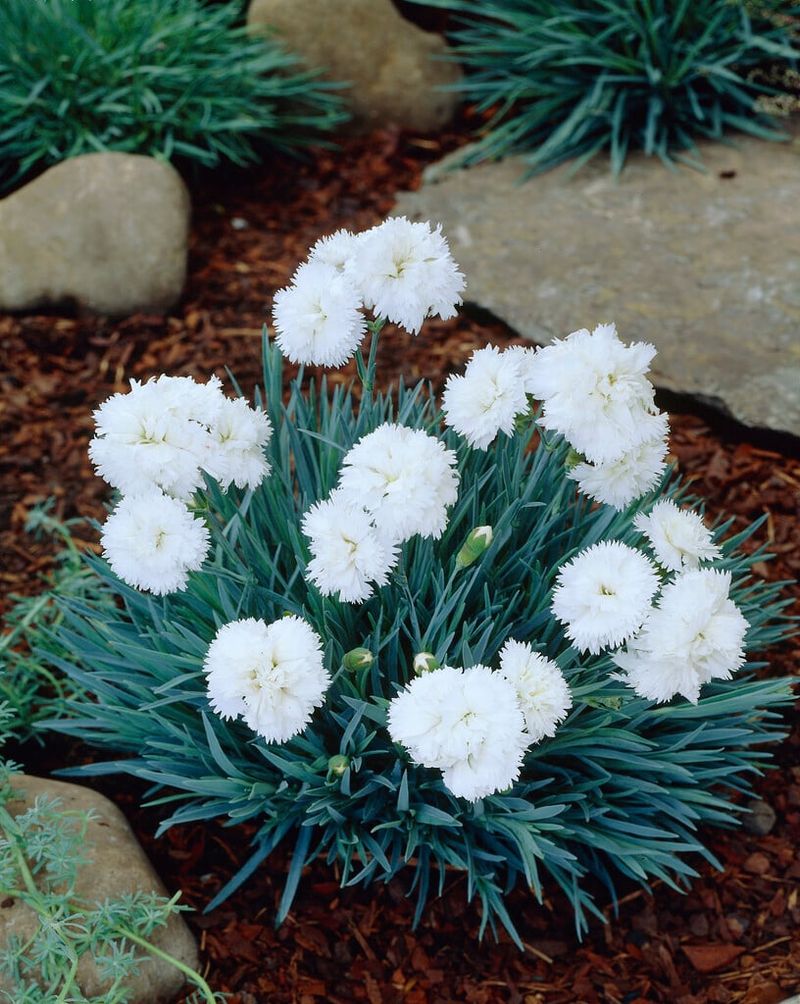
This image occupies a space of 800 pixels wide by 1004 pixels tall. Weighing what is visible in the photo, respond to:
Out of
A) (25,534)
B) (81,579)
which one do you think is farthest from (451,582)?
(25,534)

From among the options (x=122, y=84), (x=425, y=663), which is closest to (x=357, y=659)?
(x=425, y=663)

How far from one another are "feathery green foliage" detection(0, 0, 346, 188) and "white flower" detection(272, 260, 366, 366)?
2685mm

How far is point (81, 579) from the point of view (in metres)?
2.95

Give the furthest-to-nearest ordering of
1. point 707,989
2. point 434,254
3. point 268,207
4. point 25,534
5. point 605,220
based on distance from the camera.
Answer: point 268,207
point 605,220
point 25,534
point 707,989
point 434,254

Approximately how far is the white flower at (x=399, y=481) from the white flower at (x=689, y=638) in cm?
37

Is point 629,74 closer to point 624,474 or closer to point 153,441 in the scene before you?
point 624,474

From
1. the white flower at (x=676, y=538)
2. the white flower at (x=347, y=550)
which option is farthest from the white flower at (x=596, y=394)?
the white flower at (x=347, y=550)

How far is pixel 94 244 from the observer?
4023 millimetres

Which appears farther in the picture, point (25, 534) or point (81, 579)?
point (25, 534)

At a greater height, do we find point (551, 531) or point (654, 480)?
point (654, 480)

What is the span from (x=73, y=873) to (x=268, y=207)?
3.27 metres

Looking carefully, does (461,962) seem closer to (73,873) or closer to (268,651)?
(73,873)

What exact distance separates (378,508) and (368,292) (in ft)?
1.28

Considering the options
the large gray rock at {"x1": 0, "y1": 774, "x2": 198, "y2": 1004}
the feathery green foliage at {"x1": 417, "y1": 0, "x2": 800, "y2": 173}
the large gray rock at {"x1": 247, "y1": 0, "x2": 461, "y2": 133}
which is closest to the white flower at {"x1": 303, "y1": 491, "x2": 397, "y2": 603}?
the large gray rock at {"x1": 0, "y1": 774, "x2": 198, "y2": 1004}
